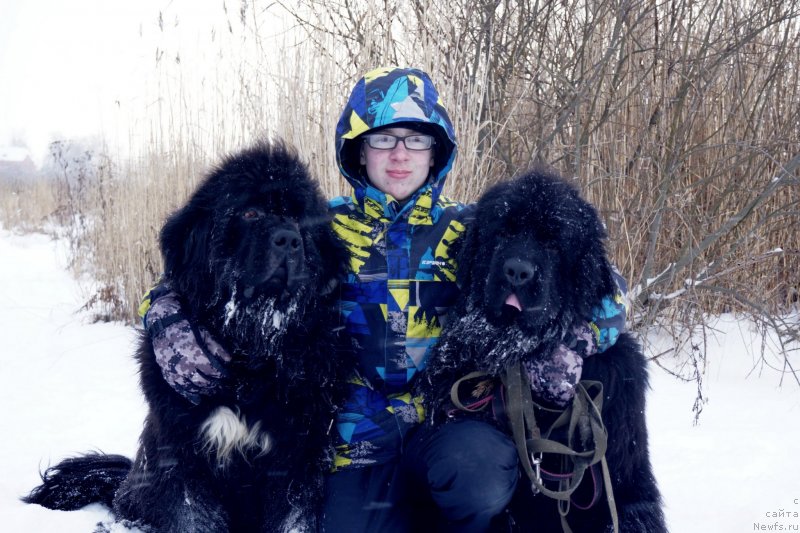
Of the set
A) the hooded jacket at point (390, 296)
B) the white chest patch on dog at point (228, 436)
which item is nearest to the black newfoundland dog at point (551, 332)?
the hooded jacket at point (390, 296)

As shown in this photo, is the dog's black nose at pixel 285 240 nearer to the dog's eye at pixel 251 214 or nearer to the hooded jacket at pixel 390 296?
the dog's eye at pixel 251 214

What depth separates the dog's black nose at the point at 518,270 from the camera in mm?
2041

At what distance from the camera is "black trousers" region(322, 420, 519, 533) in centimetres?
201

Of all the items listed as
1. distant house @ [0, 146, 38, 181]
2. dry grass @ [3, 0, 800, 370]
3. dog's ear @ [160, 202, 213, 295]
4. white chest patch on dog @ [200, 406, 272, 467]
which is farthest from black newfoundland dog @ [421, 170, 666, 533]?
distant house @ [0, 146, 38, 181]

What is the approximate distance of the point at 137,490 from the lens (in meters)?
2.25

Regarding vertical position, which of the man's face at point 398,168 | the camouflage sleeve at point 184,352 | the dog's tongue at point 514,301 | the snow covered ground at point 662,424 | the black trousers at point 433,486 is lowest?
the snow covered ground at point 662,424

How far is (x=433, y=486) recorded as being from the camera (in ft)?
6.88

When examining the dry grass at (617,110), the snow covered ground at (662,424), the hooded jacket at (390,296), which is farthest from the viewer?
the dry grass at (617,110)

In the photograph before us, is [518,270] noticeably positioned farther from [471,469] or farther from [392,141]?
[392,141]

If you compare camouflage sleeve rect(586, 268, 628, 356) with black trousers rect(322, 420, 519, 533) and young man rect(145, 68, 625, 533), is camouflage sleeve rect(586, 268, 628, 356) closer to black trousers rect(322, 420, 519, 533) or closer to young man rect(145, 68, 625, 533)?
young man rect(145, 68, 625, 533)

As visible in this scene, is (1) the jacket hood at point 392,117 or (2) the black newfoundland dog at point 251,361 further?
(1) the jacket hood at point 392,117

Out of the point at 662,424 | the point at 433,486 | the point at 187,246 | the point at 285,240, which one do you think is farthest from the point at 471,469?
the point at 662,424

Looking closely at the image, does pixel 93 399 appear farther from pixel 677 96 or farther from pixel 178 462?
pixel 677 96

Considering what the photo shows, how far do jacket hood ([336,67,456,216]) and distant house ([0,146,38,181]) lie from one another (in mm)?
24828
